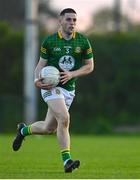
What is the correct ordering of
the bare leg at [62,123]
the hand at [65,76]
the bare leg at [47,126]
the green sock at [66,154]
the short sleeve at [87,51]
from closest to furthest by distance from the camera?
the green sock at [66,154] → the bare leg at [62,123] → the hand at [65,76] → the short sleeve at [87,51] → the bare leg at [47,126]

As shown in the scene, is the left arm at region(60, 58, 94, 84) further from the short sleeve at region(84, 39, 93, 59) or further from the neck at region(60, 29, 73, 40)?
the neck at region(60, 29, 73, 40)

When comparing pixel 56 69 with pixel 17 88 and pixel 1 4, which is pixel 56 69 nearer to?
pixel 17 88

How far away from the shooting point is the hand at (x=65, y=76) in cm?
1197

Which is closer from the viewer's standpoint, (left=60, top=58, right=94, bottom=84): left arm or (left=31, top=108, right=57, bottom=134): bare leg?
A: (left=60, top=58, right=94, bottom=84): left arm

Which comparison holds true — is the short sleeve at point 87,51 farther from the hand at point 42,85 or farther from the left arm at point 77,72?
the hand at point 42,85

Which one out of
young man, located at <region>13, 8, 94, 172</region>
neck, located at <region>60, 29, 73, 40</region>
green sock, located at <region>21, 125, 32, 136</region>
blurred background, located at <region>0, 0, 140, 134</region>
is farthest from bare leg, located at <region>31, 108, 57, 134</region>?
blurred background, located at <region>0, 0, 140, 134</region>

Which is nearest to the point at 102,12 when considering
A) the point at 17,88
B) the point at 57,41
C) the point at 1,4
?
the point at 1,4

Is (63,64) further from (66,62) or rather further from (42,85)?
(42,85)

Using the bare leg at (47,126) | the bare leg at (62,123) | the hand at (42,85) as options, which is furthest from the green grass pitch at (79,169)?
the hand at (42,85)

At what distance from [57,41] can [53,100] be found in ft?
2.86

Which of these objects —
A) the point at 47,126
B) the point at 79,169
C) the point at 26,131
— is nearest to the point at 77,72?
the point at 47,126

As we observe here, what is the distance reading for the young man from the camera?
11.9m

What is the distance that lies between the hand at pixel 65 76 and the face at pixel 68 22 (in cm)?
59

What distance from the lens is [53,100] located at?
11984mm
